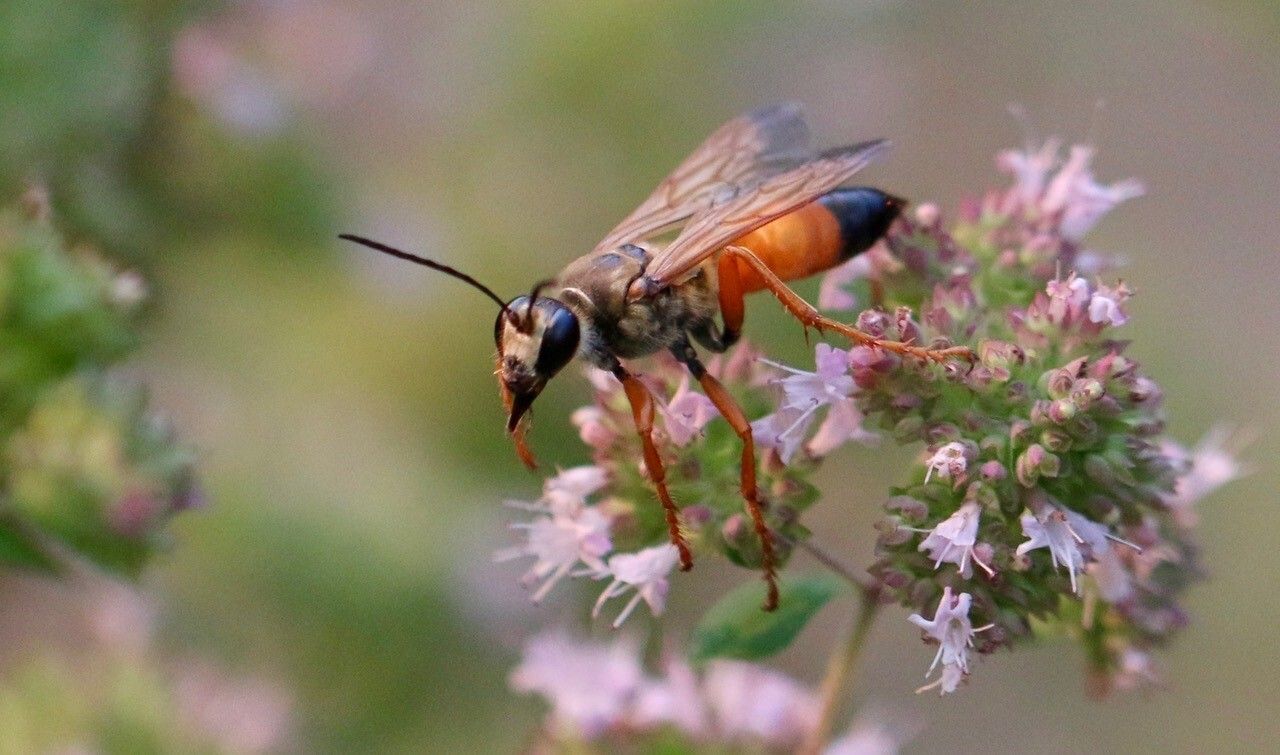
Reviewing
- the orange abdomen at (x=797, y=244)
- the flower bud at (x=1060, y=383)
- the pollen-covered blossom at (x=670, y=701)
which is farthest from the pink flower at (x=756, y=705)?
the flower bud at (x=1060, y=383)

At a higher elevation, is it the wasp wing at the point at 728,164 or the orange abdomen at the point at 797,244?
the wasp wing at the point at 728,164

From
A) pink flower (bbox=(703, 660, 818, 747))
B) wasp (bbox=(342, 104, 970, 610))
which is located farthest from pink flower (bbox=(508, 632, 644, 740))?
wasp (bbox=(342, 104, 970, 610))

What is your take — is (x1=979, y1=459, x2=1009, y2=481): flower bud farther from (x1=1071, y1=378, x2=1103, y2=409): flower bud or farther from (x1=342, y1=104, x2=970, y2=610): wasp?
(x1=342, y1=104, x2=970, y2=610): wasp

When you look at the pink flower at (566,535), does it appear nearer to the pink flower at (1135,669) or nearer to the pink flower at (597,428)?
the pink flower at (597,428)

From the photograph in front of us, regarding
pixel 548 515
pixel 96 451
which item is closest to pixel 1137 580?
pixel 548 515

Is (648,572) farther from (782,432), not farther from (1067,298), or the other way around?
(1067,298)

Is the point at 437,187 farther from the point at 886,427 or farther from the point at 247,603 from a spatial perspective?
the point at 886,427
